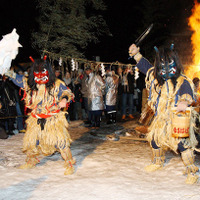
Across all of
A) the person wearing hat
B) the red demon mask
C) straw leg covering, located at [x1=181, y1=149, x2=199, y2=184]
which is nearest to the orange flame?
the person wearing hat

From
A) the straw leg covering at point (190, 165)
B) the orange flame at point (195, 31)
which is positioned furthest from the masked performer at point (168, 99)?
the orange flame at point (195, 31)

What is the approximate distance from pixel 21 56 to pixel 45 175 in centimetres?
1066

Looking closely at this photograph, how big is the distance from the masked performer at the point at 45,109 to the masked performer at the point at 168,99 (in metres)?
1.35

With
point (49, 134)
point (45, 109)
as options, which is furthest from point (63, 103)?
point (49, 134)

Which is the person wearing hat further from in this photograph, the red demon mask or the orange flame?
the orange flame

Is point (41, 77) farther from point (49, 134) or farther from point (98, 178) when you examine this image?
point (98, 178)

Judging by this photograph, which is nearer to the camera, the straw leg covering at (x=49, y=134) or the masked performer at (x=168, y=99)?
the masked performer at (x=168, y=99)

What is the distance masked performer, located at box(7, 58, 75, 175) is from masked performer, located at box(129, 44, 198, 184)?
1353 mm

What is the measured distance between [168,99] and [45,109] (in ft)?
6.21

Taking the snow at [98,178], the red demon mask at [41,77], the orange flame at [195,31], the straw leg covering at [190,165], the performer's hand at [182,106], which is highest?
the orange flame at [195,31]

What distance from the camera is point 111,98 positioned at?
9.40 meters

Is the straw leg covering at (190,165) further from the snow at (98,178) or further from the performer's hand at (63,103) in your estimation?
the performer's hand at (63,103)

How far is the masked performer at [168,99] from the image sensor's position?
3912mm

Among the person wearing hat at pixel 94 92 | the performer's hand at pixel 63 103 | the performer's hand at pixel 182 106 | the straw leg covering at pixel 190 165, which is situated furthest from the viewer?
the person wearing hat at pixel 94 92
